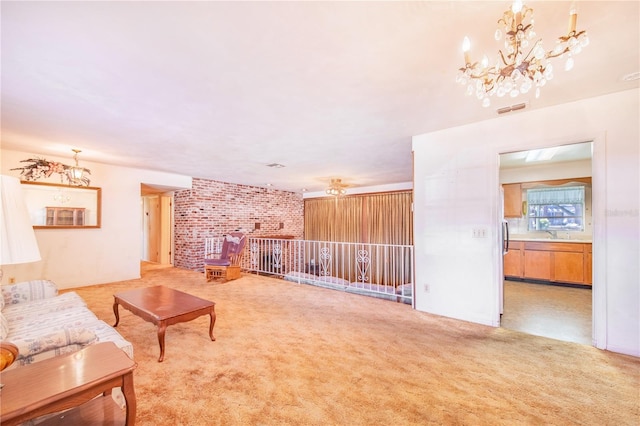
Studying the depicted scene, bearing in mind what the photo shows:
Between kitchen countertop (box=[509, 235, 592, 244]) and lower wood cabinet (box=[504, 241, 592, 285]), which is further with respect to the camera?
kitchen countertop (box=[509, 235, 592, 244])

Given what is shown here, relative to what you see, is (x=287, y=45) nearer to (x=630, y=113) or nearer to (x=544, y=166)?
(x=630, y=113)

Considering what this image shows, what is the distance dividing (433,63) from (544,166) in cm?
502

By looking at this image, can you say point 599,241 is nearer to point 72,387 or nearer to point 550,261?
point 550,261

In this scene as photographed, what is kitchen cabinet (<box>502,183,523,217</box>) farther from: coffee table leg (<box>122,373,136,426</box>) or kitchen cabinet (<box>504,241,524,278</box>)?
coffee table leg (<box>122,373,136,426</box>)

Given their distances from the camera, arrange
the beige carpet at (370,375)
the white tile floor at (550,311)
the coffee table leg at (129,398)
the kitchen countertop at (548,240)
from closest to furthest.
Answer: the coffee table leg at (129,398)
the beige carpet at (370,375)
the white tile floor at (550,311)
the kitchen countertop at (548,240)

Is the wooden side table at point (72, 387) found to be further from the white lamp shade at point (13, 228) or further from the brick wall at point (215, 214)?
the brick wall at point (215, 214)

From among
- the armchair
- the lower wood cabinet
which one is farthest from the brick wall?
the lower wood cabinet

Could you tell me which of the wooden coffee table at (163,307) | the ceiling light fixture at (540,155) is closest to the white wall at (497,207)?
the ceiling light fixture at (540,155)

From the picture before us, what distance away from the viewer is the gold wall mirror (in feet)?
13.9

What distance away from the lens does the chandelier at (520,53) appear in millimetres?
1248

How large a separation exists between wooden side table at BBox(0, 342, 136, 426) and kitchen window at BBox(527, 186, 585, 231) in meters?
7.14

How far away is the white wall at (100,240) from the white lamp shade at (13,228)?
4.53 meters

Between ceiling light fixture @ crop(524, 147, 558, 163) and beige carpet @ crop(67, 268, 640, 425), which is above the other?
ceiling light fixture @ crop(524, 147, 558, 163)

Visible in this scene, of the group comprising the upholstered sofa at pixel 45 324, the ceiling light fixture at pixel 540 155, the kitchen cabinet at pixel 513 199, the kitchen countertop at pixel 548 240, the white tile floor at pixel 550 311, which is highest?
the ceiling light fixture at pixel 540 155
